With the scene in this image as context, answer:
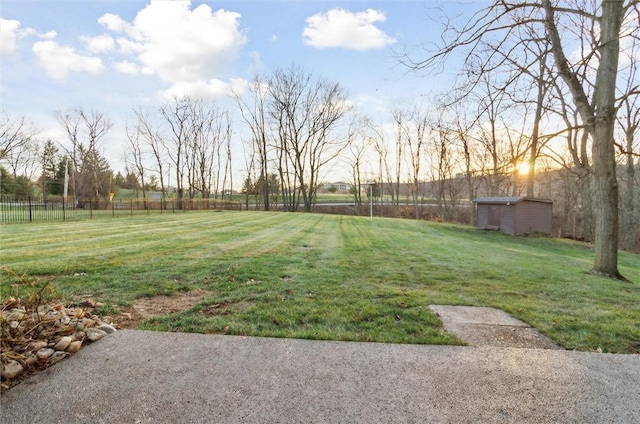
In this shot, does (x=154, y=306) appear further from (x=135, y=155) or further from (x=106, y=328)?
(x=135, y=155)

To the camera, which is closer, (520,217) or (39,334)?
(39,334)

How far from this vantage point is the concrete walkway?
1770mm

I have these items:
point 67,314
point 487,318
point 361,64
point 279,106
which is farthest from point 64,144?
point 487,318

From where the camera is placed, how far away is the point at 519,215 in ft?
58.4

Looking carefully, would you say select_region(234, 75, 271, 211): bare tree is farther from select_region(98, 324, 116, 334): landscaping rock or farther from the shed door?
select_region(98, 324, 116, 334): landscaping rock

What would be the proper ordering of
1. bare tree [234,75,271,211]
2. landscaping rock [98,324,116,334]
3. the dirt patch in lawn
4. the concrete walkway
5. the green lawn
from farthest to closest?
bare tree [234,75,271,211] < the dirt patch in lawn < the green lawn < landscaping rock [98,324,116,334] < the concrete walkway

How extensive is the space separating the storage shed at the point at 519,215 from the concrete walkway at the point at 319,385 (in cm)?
1744

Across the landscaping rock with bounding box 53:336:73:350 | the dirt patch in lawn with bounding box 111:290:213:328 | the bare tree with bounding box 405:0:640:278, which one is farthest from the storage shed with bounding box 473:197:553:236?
the landscaping rock with bounding box 53:336:73:350

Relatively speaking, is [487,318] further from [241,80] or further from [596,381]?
[241,80]

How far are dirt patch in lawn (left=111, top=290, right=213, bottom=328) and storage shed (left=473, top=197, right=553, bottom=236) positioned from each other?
59.9 feet

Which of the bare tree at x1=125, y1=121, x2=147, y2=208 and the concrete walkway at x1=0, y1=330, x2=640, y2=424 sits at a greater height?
the bare tree at x1=125, y1=121, x2=147, y2=208

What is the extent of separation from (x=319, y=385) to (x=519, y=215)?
19146 mm

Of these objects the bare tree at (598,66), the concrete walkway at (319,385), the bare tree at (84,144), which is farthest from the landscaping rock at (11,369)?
the bare tree at (84,144)

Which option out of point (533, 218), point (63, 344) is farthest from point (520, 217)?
point (63, 344)
